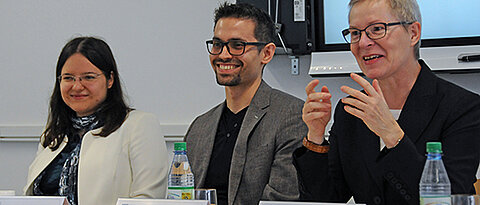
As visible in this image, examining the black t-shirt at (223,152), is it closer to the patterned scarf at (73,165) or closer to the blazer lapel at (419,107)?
the patterned scarf at (73,165)

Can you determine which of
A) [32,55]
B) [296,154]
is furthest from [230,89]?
[32,55]

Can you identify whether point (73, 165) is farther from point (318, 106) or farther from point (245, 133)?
point (318, 106)

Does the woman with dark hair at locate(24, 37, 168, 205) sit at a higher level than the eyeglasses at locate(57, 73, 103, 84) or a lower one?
lower

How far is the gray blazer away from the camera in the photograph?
1.91 metres

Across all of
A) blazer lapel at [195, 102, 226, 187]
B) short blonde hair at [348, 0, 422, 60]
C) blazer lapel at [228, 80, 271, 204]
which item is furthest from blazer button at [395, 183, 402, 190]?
blazer lapel at [195, 102, 226, 187]

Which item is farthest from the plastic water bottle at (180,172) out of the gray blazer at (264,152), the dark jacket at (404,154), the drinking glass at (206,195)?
the gray blazer at (264,152)

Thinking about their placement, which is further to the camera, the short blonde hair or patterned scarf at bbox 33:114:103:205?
patterned scarf at bbox 33:114:103:205

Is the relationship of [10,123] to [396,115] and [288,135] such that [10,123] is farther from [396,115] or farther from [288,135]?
[396,115]

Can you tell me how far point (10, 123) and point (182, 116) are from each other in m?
1.15

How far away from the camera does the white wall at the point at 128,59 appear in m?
3.27

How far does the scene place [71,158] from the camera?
7.00ft

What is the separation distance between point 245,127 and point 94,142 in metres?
0.57

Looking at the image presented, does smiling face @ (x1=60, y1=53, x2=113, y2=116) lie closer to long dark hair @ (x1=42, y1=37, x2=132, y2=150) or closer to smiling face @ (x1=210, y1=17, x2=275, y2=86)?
long dark hair @ (x1=42, y1=37, x2=132, y2=150)

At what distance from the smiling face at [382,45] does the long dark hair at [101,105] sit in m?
1.01
